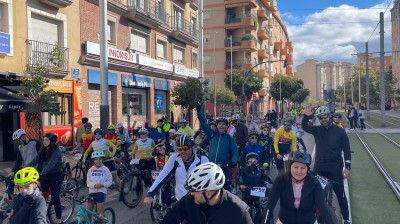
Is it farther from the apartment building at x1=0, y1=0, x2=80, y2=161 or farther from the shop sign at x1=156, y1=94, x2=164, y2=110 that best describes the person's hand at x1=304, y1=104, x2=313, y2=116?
the shop sign at x1=156, y1=94, x2=164, y2=110

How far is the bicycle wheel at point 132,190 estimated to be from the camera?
23.9ft

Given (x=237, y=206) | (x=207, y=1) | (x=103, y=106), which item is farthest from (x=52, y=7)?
(x=207, y=1)

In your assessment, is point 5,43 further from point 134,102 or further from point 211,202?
point 211,202

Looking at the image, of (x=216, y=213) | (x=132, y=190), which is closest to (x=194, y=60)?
(x=132, y=190)

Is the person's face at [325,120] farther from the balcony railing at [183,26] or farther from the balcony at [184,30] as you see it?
the balcony railing at [183,26]

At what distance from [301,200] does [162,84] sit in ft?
72.0

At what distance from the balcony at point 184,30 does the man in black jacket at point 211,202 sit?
23.8 metres

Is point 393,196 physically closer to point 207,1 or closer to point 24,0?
point 24,0

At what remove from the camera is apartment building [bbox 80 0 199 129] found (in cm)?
1761

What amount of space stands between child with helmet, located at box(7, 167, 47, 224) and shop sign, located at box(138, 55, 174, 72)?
59.7 ft

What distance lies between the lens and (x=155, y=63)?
77.0ft

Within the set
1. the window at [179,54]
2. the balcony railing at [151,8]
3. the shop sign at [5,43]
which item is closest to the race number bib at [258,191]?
the shop sign at [5,43]

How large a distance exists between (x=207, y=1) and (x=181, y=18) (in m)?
26.2

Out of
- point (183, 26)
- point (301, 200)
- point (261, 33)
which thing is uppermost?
point (261, 33)
